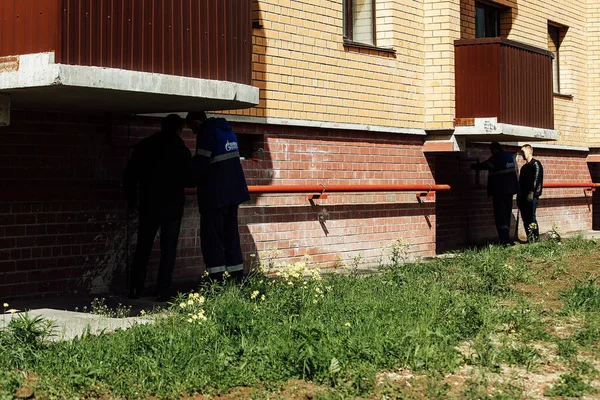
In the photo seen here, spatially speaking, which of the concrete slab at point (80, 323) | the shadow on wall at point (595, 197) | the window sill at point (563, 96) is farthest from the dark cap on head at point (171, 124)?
the shadow on wall at point (595, 197)

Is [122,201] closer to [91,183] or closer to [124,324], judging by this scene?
[91,183]

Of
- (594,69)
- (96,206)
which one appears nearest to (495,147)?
(594,69)

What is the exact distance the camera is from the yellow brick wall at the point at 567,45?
68.9 feet

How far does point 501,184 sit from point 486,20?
12.7 feet

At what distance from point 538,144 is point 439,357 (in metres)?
15.5

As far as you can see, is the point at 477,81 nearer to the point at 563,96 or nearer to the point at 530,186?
the point at 530,186

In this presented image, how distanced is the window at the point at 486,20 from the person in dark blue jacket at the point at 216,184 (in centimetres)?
1040

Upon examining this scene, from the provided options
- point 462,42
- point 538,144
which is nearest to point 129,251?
point 462,42

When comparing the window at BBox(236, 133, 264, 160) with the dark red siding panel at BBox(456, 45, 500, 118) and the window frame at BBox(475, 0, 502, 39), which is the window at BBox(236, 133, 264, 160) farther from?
the window frame at BBox(475, 0, 502, 39)

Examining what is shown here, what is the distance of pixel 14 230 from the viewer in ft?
32.7

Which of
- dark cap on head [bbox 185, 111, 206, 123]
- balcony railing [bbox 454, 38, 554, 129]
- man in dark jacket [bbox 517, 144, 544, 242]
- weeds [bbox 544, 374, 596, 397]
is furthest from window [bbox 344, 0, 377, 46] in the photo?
weeds [bbox 544, 374, 596, 397]

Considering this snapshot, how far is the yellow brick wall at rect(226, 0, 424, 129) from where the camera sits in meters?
13.3

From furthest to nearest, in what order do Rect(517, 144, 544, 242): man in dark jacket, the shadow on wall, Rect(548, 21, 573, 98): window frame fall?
the shadow on wall → Rect(548, 21, 573, 98): window frame → Rect(517, 144, 544, 242): man in dark jacket

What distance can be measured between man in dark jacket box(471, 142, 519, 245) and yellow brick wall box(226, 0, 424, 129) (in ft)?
6.71
